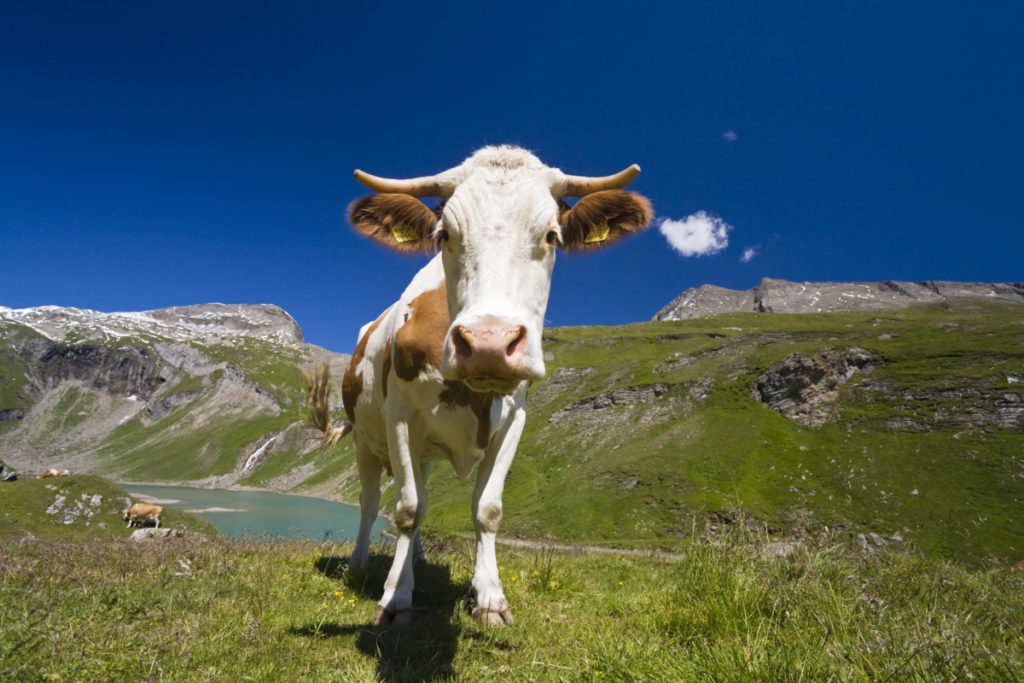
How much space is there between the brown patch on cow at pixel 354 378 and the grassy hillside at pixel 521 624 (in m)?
2.56

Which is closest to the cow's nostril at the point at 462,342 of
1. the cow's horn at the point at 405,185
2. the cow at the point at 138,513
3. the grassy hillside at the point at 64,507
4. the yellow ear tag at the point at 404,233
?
the cow's horn at the point at 405,185

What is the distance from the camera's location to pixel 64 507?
55.5 ft

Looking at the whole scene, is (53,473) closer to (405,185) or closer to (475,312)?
(405,185)

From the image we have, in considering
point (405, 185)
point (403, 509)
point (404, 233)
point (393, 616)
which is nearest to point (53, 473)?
point (403, 509)

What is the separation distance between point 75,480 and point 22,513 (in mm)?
2472

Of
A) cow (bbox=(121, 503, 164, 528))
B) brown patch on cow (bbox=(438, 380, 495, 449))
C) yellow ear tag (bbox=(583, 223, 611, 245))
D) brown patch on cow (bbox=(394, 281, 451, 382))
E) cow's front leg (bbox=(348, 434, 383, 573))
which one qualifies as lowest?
cow (bbox=(121, 503, 164, 528))

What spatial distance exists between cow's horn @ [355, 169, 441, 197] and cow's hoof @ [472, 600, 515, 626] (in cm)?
390

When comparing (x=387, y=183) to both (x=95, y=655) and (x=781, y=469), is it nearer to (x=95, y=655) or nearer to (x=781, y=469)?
(x=95, y=655)

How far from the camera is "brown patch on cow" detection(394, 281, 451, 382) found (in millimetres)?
4965

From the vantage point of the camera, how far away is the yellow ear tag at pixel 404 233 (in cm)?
484

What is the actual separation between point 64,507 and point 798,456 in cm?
7157

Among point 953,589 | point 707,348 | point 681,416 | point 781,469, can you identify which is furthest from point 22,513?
point 707,348

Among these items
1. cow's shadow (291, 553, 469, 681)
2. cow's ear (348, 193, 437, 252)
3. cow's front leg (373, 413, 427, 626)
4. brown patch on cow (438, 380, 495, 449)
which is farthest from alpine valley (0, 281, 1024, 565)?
cow's ear (348, 193, 437, 252)

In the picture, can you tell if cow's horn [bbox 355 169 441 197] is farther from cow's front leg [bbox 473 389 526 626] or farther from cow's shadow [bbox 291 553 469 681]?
cow's shadow [bbox 291 553 469 681]
